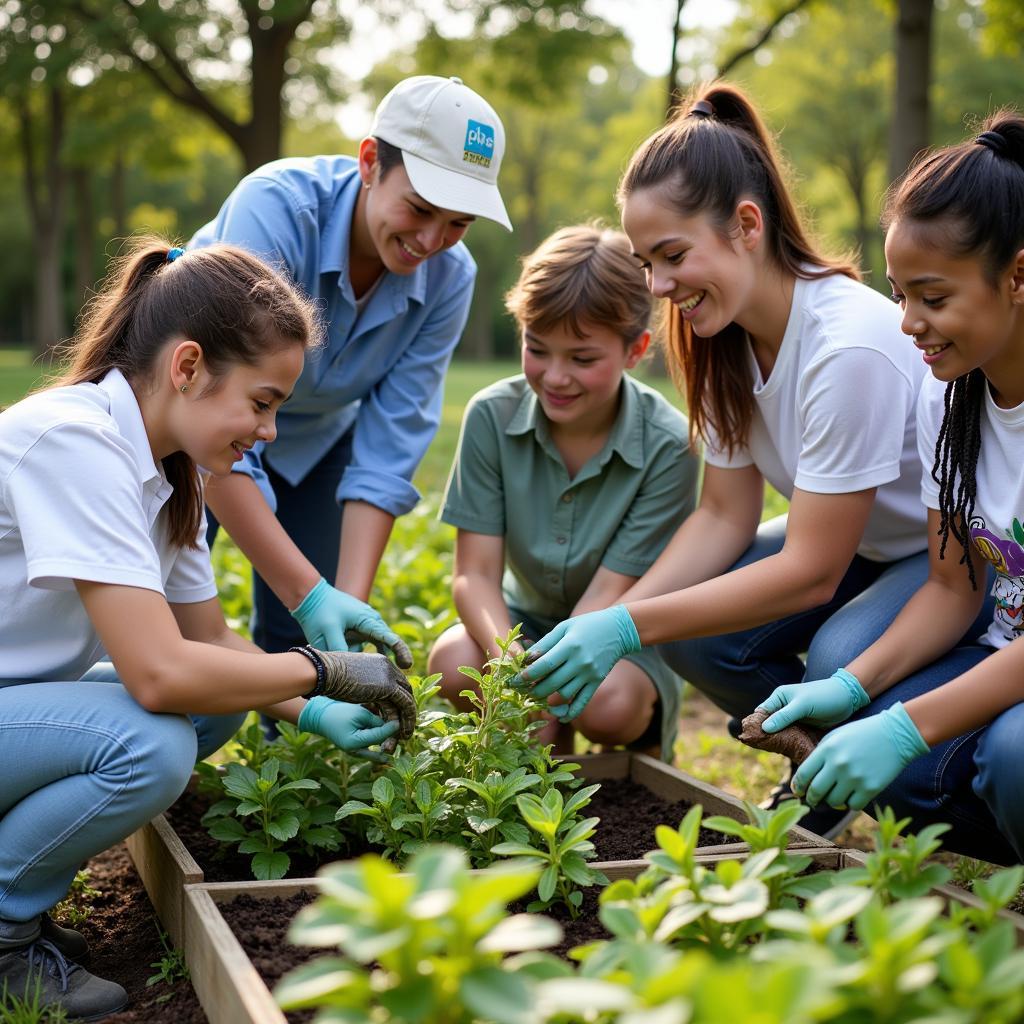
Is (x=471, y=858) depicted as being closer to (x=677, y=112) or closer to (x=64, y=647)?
(x=64, y=647)

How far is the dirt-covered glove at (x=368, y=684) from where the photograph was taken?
6.96ft

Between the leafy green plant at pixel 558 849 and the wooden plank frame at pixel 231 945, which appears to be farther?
the leafy green plant at pixel 558 849

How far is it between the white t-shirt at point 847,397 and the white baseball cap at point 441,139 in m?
0.74

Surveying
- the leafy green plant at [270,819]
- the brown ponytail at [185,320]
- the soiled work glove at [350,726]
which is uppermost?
the brown ponytail at [185,320]

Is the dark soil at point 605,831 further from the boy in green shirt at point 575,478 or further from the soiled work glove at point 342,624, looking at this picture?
the soiled work glove at point 342,624

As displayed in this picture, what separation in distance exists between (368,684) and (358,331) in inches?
48.3

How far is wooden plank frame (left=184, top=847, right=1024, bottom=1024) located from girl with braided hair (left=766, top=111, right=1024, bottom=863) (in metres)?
0.21

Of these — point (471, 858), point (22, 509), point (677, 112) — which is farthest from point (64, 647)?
point (677, 112)

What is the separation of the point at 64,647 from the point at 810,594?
1526 mm

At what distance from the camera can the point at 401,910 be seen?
102 centimetres

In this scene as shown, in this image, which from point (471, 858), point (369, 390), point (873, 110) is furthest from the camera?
point (873, 110)

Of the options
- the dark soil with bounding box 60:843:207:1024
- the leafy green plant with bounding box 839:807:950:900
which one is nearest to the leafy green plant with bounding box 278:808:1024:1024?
the leafy green plant with bounding box 839:807:950:900

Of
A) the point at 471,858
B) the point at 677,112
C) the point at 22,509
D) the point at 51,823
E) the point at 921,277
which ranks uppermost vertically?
the point at 677,112

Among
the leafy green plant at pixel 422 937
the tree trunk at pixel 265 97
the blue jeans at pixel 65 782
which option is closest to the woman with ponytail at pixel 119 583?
the blue jeans at pixel 65 782
